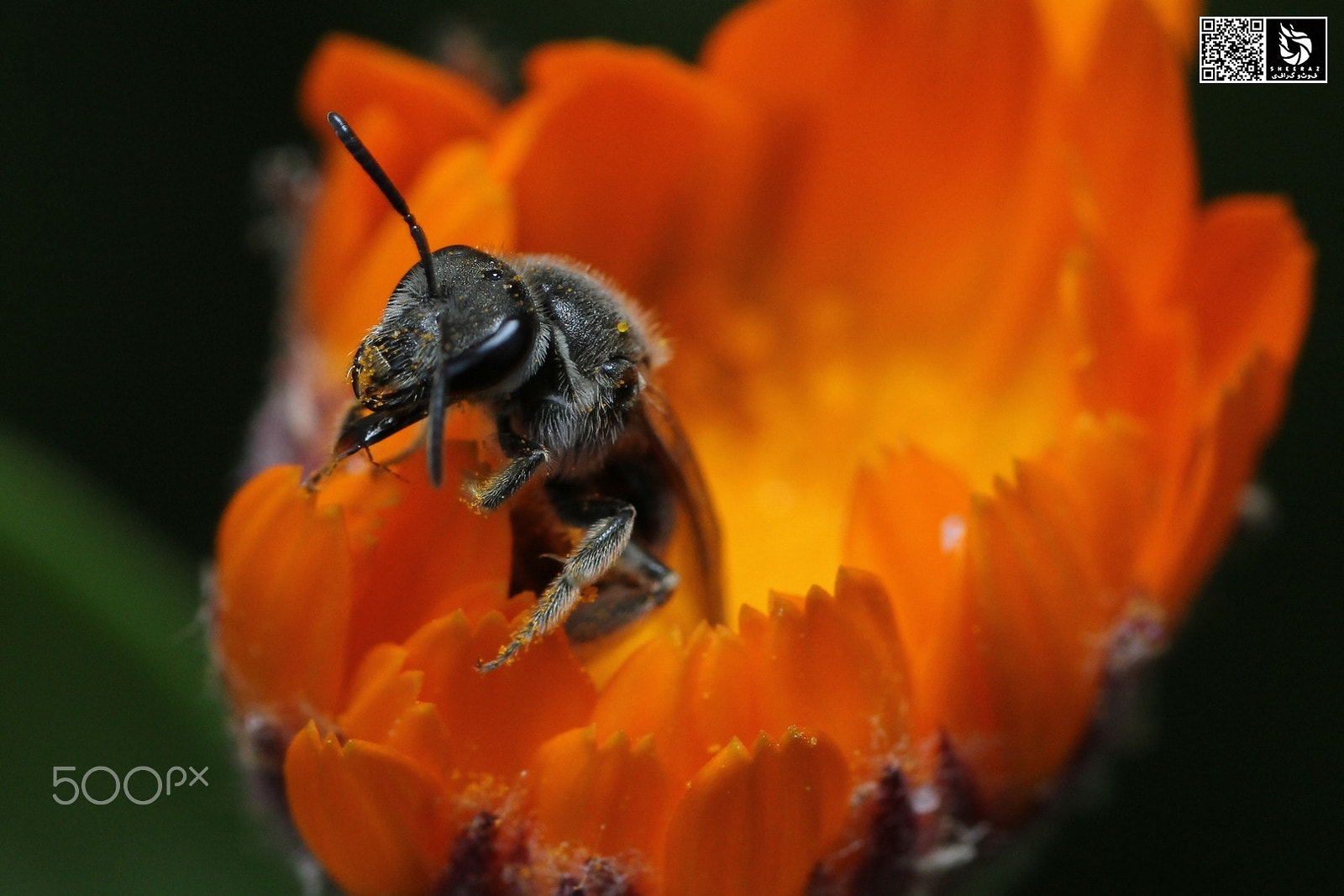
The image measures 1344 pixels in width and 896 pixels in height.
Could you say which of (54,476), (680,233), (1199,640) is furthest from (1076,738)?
(54,476)

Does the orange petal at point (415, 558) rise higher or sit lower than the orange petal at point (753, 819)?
higher

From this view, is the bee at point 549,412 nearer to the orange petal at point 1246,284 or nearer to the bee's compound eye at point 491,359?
the bee's compound eye at point 491,359

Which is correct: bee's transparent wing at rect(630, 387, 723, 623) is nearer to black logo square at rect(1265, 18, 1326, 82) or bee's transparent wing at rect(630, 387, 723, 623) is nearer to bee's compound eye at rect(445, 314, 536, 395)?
bee's compound eye at rect(445, 314, 536, 395)

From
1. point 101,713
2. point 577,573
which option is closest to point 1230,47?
point 577,573

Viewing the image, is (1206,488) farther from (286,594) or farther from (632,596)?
(286,594)

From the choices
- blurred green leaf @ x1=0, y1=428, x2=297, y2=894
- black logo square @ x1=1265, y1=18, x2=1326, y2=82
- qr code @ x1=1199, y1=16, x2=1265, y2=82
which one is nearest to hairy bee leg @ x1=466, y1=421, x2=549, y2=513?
blurred green leaf @ x1=0, y1=428, x2=297, y2=894

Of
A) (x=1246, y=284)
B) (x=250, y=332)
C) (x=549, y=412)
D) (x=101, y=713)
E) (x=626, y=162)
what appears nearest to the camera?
(x=549, y=412)

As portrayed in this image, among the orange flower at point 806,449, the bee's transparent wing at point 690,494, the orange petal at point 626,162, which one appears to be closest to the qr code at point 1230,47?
the orange flower at point 806,449
